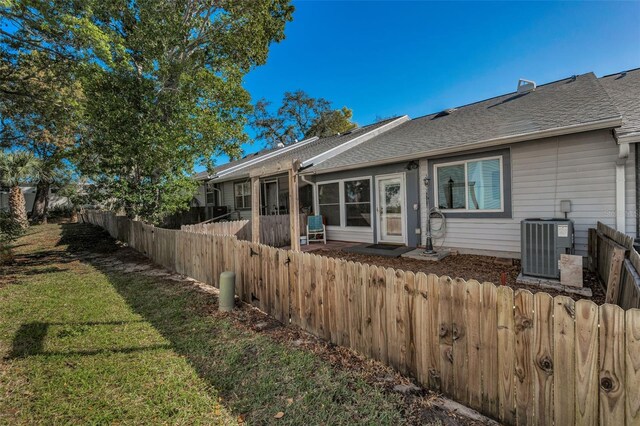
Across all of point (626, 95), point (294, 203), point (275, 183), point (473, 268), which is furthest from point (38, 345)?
point (626, 95)

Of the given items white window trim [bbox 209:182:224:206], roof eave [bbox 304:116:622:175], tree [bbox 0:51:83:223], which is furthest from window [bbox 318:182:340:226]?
tree [bbox 0:51:83:223]

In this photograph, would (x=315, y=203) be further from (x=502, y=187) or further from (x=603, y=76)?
(x=603, y=76)

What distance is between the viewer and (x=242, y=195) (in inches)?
606

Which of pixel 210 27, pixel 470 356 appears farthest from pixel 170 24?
pixel 470 356

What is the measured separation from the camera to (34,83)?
36.0 ft

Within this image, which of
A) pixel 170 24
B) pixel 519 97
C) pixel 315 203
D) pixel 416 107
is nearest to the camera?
pixel 170 24

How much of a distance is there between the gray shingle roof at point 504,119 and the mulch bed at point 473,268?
108 inches

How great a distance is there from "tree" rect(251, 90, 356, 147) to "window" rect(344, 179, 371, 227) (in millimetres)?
20369

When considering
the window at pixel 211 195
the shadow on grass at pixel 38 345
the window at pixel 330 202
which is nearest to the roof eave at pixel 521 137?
the window at pixel 330 202

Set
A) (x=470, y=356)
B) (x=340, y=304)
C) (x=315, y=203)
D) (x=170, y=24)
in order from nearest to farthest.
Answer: (x=470, y=356) → (x=340, y=304) → (x=170, y=24) → (x=315, y=203)

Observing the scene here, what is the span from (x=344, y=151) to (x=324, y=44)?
9.43 meters

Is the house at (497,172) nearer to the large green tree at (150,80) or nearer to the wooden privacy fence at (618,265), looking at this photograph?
the wooden privacy fence at (618,265)

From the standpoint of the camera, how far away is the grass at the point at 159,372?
2.32 m

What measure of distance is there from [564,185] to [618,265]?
3.20 m
